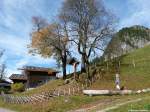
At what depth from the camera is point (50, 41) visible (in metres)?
55.5

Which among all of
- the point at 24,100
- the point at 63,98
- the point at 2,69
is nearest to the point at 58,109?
the point at 63,98

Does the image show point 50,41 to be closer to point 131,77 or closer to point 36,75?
point 131,77

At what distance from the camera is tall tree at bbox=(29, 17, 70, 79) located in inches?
2176

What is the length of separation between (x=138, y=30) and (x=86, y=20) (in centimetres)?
3795

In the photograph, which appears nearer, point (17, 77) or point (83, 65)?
point (83, 65)

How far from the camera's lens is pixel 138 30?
88438 mm

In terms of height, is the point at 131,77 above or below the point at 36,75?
below

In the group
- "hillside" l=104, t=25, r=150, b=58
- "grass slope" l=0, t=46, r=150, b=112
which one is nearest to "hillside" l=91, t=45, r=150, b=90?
"grass slope" l=0, t=46, r=150, b=112

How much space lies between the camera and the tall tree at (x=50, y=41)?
181ft

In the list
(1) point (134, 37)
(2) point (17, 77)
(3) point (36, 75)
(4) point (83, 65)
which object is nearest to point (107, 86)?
(4) point (83, 65)

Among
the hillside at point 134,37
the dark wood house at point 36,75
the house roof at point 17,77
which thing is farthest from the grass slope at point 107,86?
the house roof at point 17,77

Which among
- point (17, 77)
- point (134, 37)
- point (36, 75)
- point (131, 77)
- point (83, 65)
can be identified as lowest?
point (131, 77)

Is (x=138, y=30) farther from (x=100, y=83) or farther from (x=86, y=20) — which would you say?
(x=100, y=83)

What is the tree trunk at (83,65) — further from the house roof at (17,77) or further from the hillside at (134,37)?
the house roof at (17,77)
